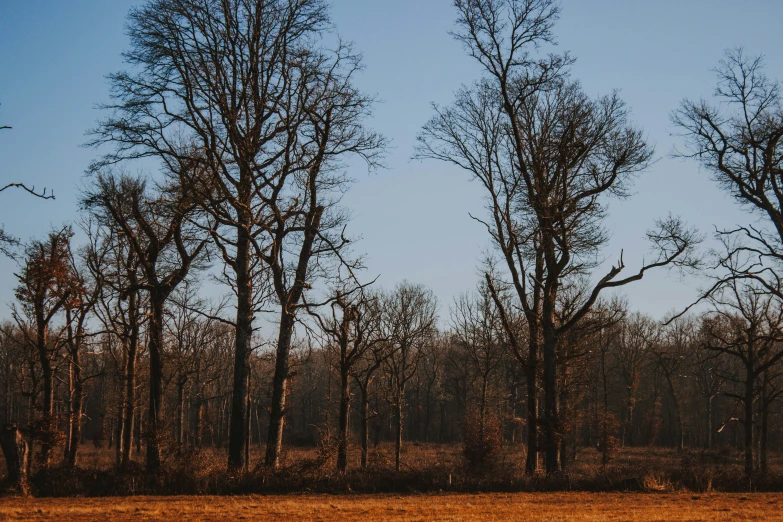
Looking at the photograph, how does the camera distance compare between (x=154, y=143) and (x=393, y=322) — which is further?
(x=393, y=322)

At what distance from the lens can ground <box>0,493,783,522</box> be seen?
35.8 feet

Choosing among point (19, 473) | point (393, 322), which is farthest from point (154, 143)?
point (393, 322)

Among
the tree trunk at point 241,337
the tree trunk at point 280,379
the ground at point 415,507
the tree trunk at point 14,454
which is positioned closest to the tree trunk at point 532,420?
the ground at point 415,507

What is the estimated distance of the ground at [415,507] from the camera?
35.8ft

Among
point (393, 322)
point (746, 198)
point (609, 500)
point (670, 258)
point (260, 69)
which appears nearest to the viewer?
point (609, 500)

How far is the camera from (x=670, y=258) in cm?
1708

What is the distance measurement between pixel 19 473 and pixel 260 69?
10.5 m

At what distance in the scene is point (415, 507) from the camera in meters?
12.1

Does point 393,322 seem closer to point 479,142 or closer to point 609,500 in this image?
point 479,142

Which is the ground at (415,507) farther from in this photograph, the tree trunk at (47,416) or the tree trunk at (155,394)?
the tree trunk at (47,416)

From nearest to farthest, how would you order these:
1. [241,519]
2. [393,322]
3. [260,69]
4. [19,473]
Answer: [241,519] → [19,473] → [260,69] → [393,322]

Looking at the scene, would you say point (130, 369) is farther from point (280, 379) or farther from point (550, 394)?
point (550, 394)

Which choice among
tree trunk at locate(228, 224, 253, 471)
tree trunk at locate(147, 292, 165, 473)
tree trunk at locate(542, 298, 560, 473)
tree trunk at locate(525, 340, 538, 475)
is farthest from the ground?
tree trunk at locate(525, 340, 538, 475)

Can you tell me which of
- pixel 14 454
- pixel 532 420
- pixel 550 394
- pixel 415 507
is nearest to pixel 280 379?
pixel 14 454
